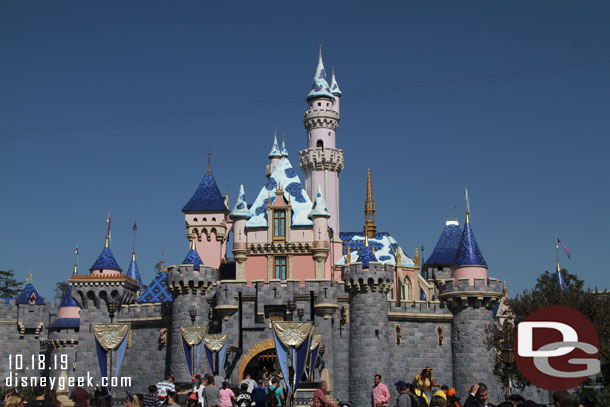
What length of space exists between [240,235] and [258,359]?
8184 millimetres

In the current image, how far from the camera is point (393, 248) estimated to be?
48.5m

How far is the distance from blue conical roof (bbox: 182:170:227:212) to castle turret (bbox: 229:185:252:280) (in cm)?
375

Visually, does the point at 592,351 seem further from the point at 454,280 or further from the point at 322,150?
the point at 322,150

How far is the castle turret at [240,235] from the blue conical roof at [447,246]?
14.7 metres

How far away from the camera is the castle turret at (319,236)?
132ft

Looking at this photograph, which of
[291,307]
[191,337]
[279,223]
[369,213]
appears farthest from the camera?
[369,213]

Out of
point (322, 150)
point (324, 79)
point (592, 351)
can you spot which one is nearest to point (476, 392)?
point (592, 351)

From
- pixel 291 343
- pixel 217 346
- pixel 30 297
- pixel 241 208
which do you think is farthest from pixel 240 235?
pixel 291 343

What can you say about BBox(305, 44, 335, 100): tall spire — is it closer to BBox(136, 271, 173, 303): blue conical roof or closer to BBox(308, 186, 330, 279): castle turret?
BBox(308, 186, 330, 279): castle turret

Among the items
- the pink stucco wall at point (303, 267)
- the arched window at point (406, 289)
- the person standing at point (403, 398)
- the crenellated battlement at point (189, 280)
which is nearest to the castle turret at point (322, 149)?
the arched window at point (406, 289)

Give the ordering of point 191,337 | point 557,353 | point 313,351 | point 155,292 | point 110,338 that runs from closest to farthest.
Answer: point 557,353 → point 110,338 → point 191,337 → point 313,351 → point 155,292

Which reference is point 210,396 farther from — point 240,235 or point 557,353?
point 240,235

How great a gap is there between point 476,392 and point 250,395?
737cm

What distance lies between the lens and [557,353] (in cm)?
2081
